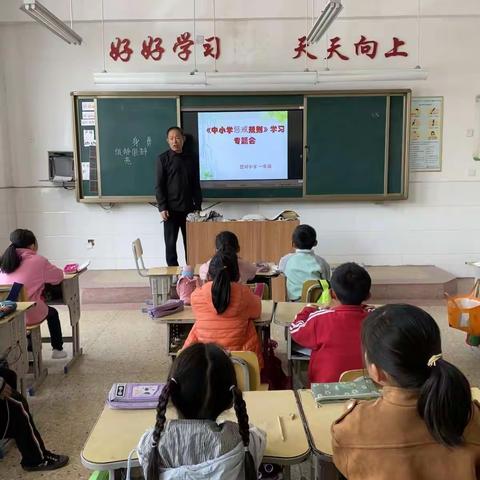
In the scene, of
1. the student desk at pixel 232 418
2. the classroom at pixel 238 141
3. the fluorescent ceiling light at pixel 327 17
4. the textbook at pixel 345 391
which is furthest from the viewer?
the classroom at pixel 238 141

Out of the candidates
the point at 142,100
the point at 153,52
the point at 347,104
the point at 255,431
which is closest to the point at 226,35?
the point at 153,52

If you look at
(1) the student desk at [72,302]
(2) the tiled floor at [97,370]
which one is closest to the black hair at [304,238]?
(2) the tiled floor at [97,370]

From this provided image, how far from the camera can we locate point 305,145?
566 centimetres

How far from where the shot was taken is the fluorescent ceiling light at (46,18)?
143 inches

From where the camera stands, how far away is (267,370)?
285 centimetres

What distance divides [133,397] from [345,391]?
70 cm

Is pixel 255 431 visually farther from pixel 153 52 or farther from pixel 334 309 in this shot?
pixel 153 52

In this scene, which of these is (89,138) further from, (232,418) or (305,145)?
(232,418)

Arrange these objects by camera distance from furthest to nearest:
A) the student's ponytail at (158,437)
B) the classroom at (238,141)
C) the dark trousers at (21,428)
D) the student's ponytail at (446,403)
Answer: the classroom at (238,141) < the dark trousers at (21,428) < the student's ponytail at (158,437) < the student's ponytail at (446,403)

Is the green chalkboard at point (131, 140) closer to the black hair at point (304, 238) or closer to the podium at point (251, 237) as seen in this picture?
the podium at point (251, 237)

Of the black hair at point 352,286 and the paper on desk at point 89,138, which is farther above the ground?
the paper on desk at point 89,138

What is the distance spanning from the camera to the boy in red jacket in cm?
204

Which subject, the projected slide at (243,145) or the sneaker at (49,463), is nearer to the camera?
the sneaker at (49,463)

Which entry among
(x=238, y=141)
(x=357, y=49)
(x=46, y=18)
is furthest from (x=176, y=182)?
(x=357, y=49)
